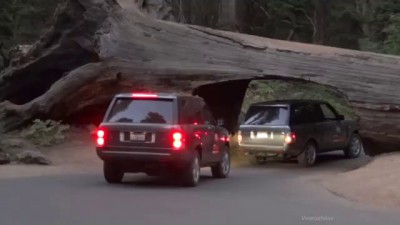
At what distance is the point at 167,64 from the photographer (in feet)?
73.8

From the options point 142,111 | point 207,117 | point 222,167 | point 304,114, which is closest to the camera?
point 142,111

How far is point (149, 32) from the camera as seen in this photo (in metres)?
23.0

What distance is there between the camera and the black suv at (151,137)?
14.9 m

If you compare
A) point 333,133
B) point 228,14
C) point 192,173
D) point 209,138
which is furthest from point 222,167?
point 228,14

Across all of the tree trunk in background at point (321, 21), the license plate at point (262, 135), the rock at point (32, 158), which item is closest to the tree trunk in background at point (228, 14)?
the tree trunk in background at point (321, 21)

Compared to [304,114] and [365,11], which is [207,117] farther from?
[365,11]

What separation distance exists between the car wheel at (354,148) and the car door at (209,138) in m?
8.14

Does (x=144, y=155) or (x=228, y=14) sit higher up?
(x=228, y=14)

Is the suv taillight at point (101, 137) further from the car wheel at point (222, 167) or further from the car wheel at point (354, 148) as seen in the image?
the car wheel at point (354, 148)

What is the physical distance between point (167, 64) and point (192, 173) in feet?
25.0

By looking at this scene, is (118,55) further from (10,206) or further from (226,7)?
(226,7)

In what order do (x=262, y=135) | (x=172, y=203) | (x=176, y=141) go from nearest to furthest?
(x=172, y=203)
(x=176, y=141)
(x=262, y=135)

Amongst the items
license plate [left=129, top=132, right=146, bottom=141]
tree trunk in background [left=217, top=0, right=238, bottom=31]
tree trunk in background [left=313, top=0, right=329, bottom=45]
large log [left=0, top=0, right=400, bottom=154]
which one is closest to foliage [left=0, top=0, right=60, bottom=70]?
tree trunk in background [left=217, top=0, right=238, bottom=31]

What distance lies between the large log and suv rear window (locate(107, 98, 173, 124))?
6598 mm
